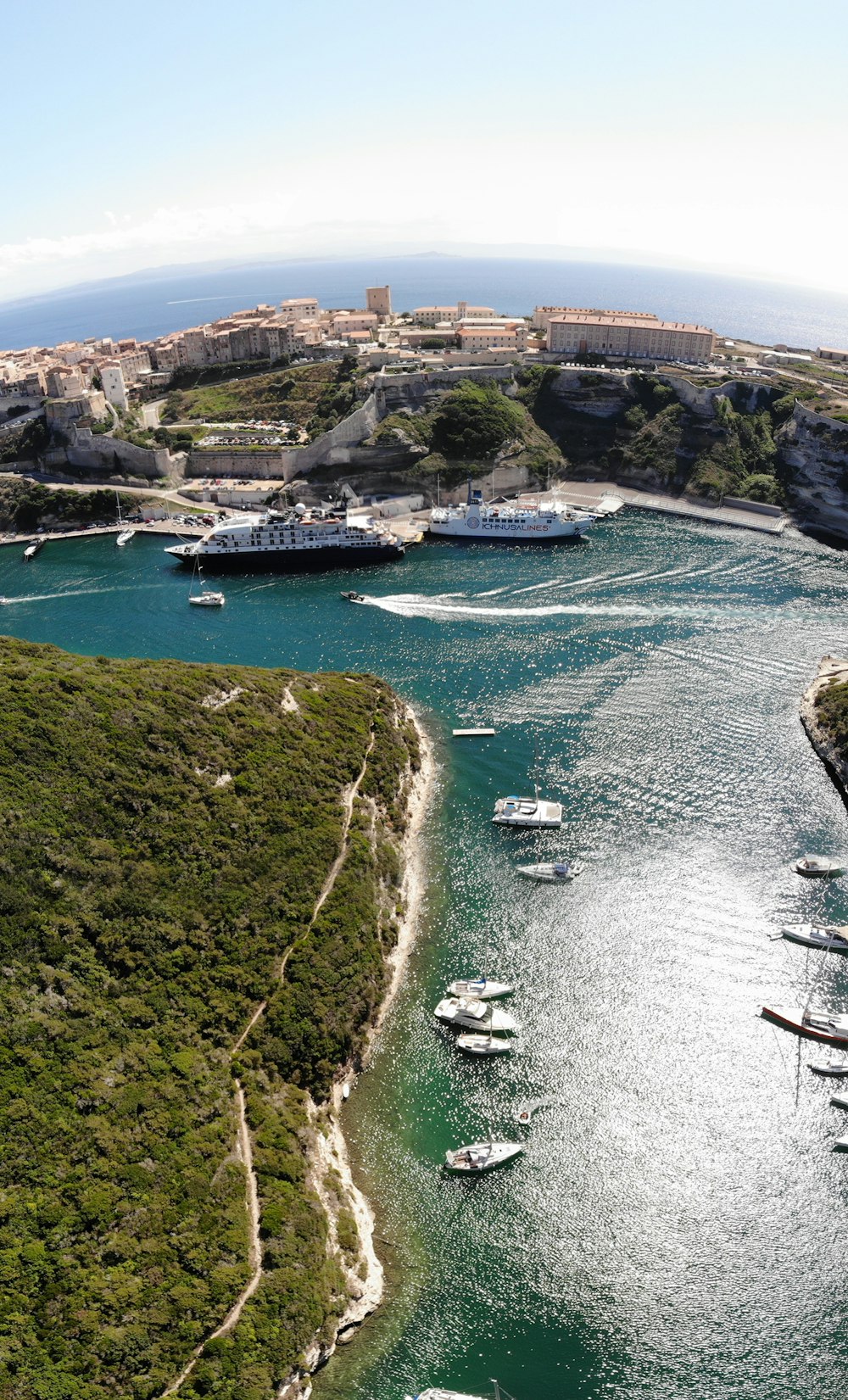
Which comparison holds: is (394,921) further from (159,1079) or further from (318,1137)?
(159,1079)

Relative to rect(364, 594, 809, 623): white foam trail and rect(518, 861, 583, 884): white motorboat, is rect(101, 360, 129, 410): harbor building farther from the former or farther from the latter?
rect(518, 861, 583, 884): white motorboat

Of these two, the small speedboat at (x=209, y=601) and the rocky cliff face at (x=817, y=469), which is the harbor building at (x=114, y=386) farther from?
the rocky cliff face at (x=817, y=469)

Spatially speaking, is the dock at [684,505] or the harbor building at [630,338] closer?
the dock at [684,505]

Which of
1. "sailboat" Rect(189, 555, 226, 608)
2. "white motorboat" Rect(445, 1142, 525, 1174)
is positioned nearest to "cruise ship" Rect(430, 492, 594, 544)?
"sailboat" Rect(189, 555, 226, 608)

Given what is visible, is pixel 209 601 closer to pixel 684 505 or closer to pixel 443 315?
pixel 684 505

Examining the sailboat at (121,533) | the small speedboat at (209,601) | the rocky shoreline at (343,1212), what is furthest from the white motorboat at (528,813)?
the sailboat at (121,533)

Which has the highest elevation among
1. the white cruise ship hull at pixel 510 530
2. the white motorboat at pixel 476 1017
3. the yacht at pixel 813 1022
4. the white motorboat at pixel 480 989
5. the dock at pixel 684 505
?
the dock at pixel 684 505
